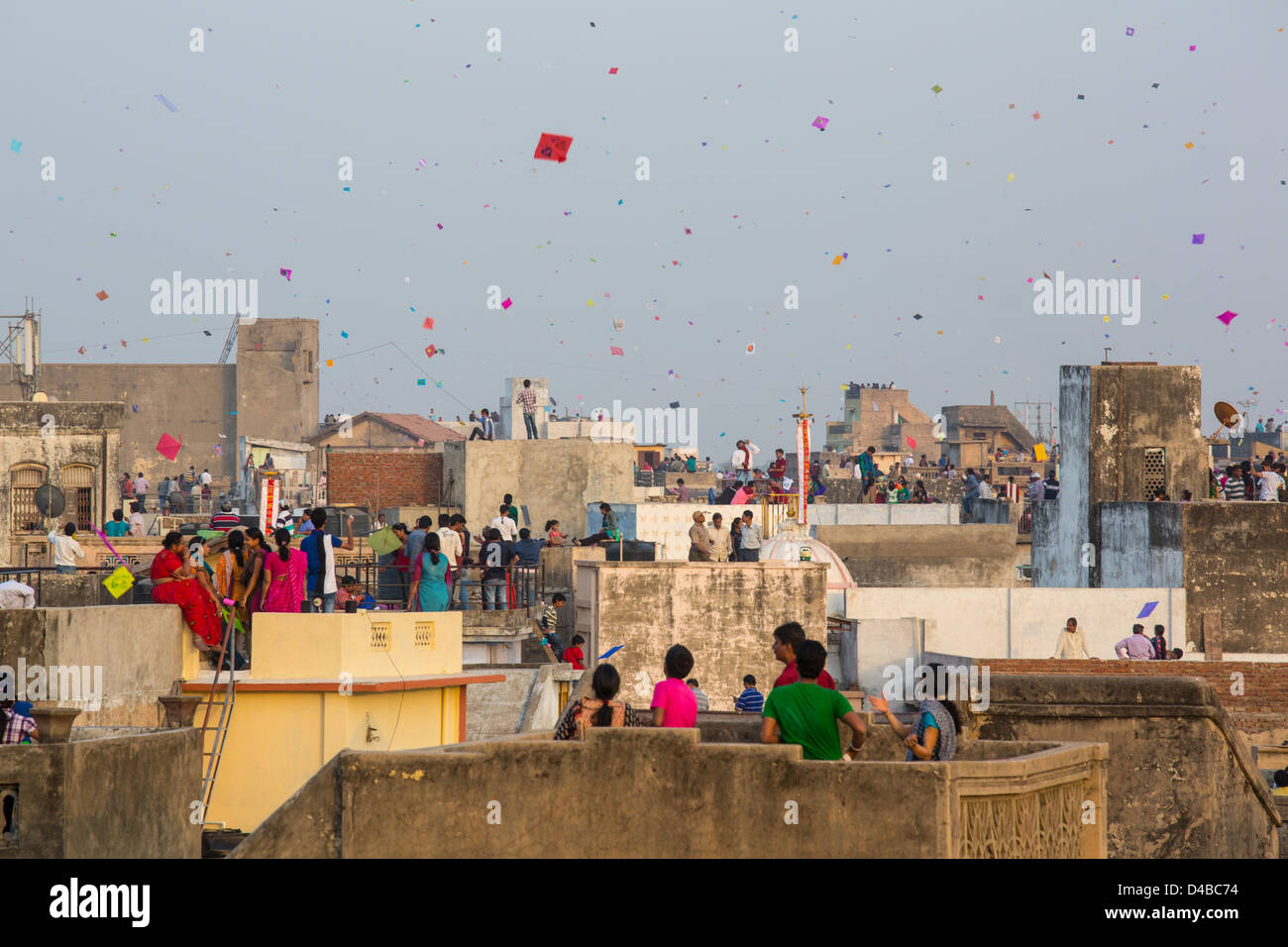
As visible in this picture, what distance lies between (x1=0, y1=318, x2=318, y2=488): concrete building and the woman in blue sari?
5024 centimetres

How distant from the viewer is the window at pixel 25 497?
34.9 m

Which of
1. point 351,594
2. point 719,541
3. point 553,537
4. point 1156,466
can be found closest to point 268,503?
point 351,594

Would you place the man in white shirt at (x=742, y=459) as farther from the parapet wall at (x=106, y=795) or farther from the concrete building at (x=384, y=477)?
the parapet wall at (x=106, y=795)

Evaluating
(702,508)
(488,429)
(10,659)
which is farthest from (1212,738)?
(488,429)

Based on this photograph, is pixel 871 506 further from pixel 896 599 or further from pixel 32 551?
pixel 32 551

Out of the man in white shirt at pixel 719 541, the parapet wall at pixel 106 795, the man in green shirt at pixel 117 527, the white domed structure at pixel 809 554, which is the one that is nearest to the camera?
the parapet wall at pixel 106 795

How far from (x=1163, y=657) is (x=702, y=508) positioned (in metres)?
12.5

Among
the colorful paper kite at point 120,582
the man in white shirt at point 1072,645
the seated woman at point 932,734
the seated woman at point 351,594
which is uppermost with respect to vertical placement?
the colorful paper kite at point 120,582

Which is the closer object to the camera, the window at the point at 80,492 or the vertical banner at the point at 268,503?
the vertical banner at the point at 268,503

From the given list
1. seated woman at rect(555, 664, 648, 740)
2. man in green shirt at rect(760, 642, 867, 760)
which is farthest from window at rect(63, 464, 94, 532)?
man in green shirt at rect(760, 642, 867, 760)

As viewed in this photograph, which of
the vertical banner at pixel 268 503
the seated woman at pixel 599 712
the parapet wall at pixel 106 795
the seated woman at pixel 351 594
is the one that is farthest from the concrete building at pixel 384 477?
the seated woman at pixel 599 712

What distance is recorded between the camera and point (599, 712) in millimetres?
9766

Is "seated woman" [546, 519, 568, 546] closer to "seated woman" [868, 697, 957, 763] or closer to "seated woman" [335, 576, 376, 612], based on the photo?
"seated woman" [335, 576, 376, 612]

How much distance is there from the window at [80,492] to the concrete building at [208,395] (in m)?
30.9
